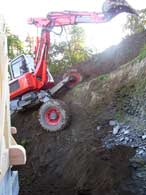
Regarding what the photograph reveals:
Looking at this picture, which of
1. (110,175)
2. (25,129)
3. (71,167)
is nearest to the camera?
(110,175)

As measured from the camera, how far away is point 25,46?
2005cm

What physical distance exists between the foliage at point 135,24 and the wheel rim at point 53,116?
20.8ft

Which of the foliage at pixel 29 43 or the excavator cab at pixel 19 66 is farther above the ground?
the excavator cab at pixel 19 66

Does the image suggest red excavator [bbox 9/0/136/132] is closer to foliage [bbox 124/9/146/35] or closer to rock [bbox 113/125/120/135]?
rock [bbox 113/125/120/135]

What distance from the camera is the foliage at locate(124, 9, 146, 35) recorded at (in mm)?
15644

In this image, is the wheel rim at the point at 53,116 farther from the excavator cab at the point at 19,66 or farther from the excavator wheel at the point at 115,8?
Answer: the excavator wheel at the point at 115,8

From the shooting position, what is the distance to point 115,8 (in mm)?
10883

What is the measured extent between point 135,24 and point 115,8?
5480 mm

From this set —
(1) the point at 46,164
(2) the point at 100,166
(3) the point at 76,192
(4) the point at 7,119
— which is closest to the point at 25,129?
(1) the point at 46,164

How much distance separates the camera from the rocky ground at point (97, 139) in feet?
25.4

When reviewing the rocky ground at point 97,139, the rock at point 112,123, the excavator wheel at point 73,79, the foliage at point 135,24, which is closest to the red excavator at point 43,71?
the rocky ground at point 97,139

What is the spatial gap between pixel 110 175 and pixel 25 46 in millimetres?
13125

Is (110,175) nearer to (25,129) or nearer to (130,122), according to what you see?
(130,122)

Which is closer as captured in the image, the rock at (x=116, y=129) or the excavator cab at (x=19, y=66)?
the rock at (x=116, y=129)
